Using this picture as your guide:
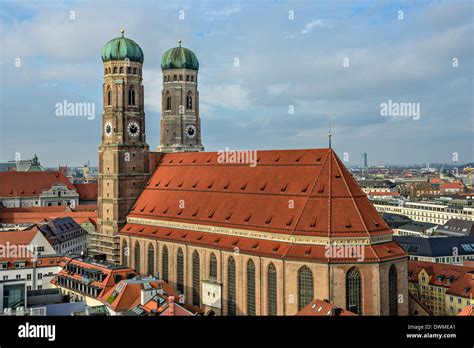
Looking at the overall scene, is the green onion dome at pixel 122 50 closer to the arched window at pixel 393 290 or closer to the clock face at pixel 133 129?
the clock face at pixel 133 129

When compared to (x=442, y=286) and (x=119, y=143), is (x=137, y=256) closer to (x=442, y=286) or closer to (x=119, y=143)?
(x=119, y=143)

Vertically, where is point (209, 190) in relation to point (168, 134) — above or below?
below

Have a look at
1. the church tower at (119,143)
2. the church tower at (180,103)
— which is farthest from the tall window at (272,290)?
the church tower at (180,103)

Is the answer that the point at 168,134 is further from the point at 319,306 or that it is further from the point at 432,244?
the point at 319,306

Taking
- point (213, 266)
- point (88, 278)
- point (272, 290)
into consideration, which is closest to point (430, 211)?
point (213, 266)

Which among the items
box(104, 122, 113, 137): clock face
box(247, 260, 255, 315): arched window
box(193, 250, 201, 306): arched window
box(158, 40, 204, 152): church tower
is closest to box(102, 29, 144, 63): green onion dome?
box(104, 122, 113, 137): clock face

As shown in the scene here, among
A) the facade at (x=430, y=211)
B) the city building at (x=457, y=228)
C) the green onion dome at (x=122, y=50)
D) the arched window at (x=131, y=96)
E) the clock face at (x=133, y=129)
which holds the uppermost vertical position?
the green onion dome at (x=122, y=50)

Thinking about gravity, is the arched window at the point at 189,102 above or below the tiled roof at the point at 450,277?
above
